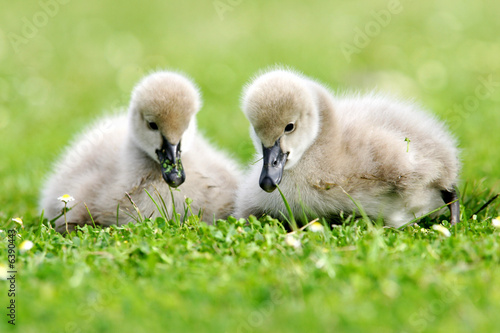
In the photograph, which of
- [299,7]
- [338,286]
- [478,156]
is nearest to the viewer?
[338,286]

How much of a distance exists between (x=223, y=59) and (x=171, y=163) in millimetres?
6841

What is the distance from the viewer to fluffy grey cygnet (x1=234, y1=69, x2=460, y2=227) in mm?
4129

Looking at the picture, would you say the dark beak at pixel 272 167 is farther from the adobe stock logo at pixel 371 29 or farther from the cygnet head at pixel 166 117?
the adobe stock logo at pixel 371 29

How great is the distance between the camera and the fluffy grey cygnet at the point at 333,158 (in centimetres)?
413

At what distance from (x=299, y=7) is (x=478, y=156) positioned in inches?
440

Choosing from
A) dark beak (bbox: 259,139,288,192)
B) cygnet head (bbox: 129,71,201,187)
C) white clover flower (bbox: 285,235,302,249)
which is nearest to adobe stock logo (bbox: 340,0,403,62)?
cygnet head (bbox: 129,71,201,187)

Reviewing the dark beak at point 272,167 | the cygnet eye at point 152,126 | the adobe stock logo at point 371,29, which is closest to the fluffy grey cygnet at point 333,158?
the dark beak at point 272,167

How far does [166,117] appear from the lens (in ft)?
15.1

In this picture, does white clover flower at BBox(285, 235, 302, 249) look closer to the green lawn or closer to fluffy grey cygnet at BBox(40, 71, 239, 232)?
the green lawn

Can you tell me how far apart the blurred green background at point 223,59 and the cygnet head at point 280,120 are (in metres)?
2.31

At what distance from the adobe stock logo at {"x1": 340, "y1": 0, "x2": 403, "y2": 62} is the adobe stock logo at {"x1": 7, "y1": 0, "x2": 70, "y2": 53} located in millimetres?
6268

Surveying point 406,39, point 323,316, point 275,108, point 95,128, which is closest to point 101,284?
point 323,316

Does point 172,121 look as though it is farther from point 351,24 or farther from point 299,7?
point 299,7

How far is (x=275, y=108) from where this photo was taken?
4.11 metres
